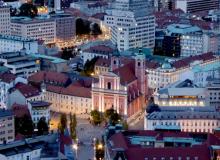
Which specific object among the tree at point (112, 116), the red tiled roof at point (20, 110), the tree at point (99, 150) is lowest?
the tree at point (99, 150)

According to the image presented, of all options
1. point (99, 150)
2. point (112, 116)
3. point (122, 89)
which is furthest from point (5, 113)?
point (122, 89)

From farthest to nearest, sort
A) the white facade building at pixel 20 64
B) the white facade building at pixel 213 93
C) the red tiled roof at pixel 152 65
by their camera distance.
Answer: the red tiled roof at pixel 152 65 → the white facade building at pixel 20 64 → the white facade building at pixel 213 93

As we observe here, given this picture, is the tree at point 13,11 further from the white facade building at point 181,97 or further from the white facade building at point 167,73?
the white facade building at point 181,97

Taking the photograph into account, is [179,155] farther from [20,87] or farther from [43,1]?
[43,1]

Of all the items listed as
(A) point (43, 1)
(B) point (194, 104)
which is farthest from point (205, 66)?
(A) point (43, 1)

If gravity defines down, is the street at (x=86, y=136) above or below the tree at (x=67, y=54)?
below

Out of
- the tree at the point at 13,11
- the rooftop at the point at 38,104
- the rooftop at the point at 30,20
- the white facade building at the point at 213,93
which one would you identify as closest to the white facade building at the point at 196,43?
the rooftop at the point at 30,20

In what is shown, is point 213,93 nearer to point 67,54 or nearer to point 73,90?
point 73,90
